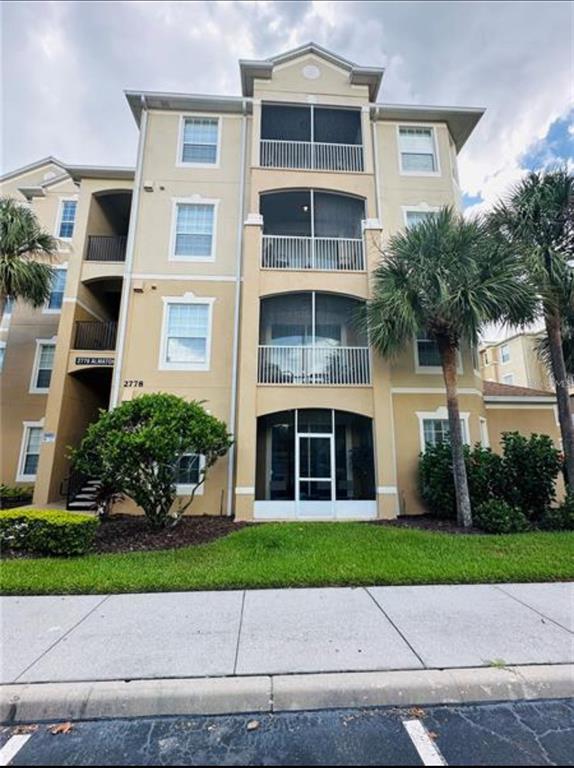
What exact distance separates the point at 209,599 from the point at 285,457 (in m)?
6.10

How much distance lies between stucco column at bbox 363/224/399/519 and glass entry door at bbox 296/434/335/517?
4.32ft

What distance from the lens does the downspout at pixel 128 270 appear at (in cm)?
1167

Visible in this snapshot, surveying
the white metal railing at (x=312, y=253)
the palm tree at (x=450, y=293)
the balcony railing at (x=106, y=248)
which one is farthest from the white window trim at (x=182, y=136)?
the palm tree at (x=450, y=293)

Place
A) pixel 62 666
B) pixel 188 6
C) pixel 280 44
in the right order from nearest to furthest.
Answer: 1. pixel 62 666
2. pixel 188 6
3. pixel 280 44

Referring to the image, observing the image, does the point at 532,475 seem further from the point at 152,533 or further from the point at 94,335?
the point at 94,335

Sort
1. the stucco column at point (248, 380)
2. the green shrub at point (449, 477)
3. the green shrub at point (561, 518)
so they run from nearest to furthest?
the green shrub at point (561, 518)
the green shrub at point (449, 477)
the stucco column at point (248, 380)

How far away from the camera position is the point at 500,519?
8703mm

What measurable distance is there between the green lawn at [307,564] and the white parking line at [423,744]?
280 centimetres

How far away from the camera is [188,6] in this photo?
8.49 meters

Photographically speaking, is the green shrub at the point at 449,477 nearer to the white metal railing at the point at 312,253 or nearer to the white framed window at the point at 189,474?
the white metal railing at the point at 312,253

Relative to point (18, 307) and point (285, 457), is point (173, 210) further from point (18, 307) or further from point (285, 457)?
point (285, 457)

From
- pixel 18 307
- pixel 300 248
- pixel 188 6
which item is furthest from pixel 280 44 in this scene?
pixel 18 307

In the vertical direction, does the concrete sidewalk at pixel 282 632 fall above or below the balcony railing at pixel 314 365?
below

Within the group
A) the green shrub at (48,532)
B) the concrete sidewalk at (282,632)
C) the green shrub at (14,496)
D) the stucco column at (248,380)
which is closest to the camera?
the concrete sidewalk at (282,632)
